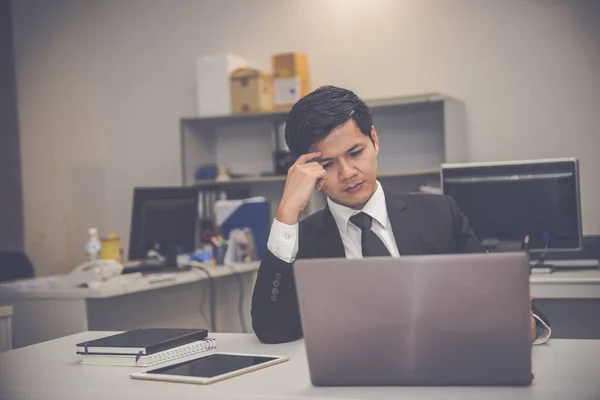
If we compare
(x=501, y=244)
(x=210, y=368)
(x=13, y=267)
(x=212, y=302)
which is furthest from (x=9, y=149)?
(x=210, y=368)

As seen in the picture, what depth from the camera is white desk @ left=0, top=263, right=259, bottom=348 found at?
300 centimetres

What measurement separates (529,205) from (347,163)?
187 cm

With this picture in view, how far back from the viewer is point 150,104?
521cm

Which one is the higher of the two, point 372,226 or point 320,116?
point 320,116

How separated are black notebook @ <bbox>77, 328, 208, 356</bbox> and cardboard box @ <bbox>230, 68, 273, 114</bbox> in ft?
9.62

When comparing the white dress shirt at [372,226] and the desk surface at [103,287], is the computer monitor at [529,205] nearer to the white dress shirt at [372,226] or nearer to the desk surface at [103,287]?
the desk surface at [103,287]

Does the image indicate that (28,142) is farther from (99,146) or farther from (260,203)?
(260,203)

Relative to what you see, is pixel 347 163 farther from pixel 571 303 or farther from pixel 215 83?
pixel 215 83

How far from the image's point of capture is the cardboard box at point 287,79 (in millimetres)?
4465

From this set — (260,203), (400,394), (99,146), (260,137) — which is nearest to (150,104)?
(99,146)

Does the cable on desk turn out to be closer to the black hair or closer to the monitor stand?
the monitor stand

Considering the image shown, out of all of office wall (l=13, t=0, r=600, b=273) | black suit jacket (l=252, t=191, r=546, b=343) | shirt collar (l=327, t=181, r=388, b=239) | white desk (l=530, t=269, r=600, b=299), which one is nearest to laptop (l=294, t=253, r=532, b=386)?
black suit jacket (l=252, t=191, r=546, b=343)

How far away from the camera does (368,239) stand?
1.85 meters

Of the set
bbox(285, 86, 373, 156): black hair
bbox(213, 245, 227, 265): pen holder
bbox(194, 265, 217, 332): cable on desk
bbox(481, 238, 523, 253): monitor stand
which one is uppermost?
bbox(285, 86, 373, 156): black hair
